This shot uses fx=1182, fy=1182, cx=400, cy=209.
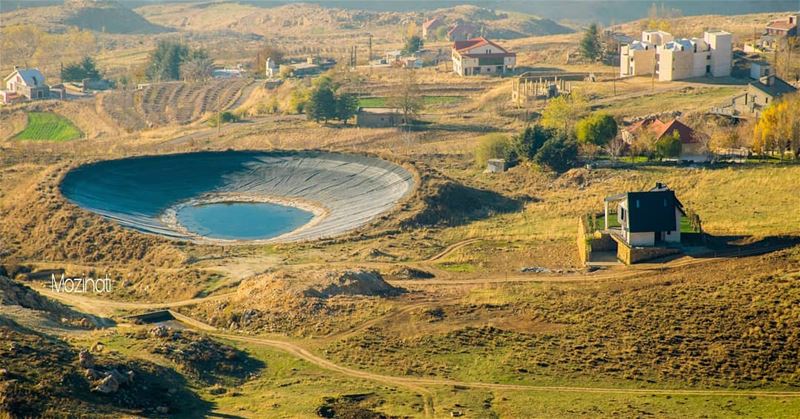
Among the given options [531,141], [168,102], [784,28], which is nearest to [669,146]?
[531,141]

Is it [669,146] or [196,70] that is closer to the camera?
[669,146]

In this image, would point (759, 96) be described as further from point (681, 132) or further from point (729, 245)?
point (729, 245)

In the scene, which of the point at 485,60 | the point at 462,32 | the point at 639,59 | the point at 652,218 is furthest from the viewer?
the point at 462,32

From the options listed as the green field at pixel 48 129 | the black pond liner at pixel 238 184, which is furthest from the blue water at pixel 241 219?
the green field at pixel 48 129

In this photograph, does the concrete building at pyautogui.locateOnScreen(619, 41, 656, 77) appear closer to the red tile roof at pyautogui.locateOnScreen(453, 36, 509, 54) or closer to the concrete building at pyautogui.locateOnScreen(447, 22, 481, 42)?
the red tile roof at pyautogui.locateOnScreen(453, 36, 509, 54)

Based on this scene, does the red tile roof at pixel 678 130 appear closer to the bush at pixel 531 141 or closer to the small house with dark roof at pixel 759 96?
the bush at pixel 531 141

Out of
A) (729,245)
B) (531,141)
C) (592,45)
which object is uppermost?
(592,45)

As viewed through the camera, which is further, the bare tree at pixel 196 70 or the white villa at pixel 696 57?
the bare tree at pixel 196 70

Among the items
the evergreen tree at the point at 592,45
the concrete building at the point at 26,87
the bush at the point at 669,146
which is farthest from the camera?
the concrete building at the point at 26,87
